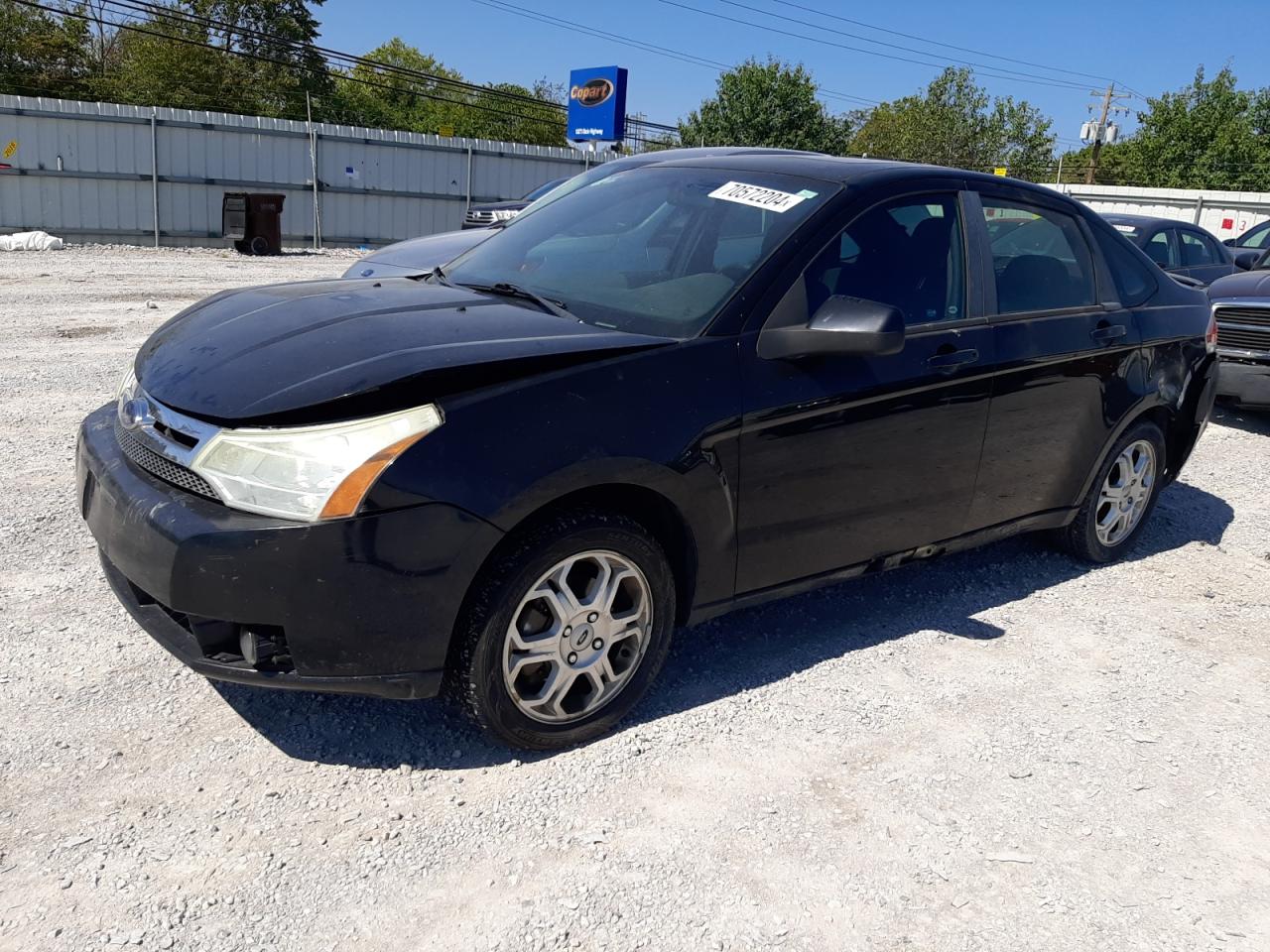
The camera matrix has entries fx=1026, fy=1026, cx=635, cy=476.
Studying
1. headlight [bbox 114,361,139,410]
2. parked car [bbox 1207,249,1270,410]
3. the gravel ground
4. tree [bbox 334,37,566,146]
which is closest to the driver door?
the gravel ground

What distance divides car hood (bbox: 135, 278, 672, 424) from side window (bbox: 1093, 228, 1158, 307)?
9.06ft

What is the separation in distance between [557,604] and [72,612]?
77.0 inches

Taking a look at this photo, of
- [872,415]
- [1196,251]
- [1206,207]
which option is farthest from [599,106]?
[872,415]

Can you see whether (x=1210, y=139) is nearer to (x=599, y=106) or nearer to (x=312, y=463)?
(x=599, y=106)

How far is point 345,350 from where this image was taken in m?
2.86

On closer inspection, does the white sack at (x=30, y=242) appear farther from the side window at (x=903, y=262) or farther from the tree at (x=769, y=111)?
the tree at (x=769, y=111)

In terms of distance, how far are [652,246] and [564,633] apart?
1.51m

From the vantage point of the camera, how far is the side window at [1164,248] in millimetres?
11625

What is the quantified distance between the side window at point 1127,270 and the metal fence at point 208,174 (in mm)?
18664

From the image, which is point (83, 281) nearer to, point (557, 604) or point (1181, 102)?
point (557, 604)

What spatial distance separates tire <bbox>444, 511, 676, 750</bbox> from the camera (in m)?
2.80

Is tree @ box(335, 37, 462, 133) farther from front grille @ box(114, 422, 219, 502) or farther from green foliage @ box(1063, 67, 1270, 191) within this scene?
front grille @ box(114, 422, 219, 502)

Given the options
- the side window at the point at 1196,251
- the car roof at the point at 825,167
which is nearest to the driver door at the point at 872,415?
the car roof at the point at 825,167

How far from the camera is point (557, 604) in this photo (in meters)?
2.93
